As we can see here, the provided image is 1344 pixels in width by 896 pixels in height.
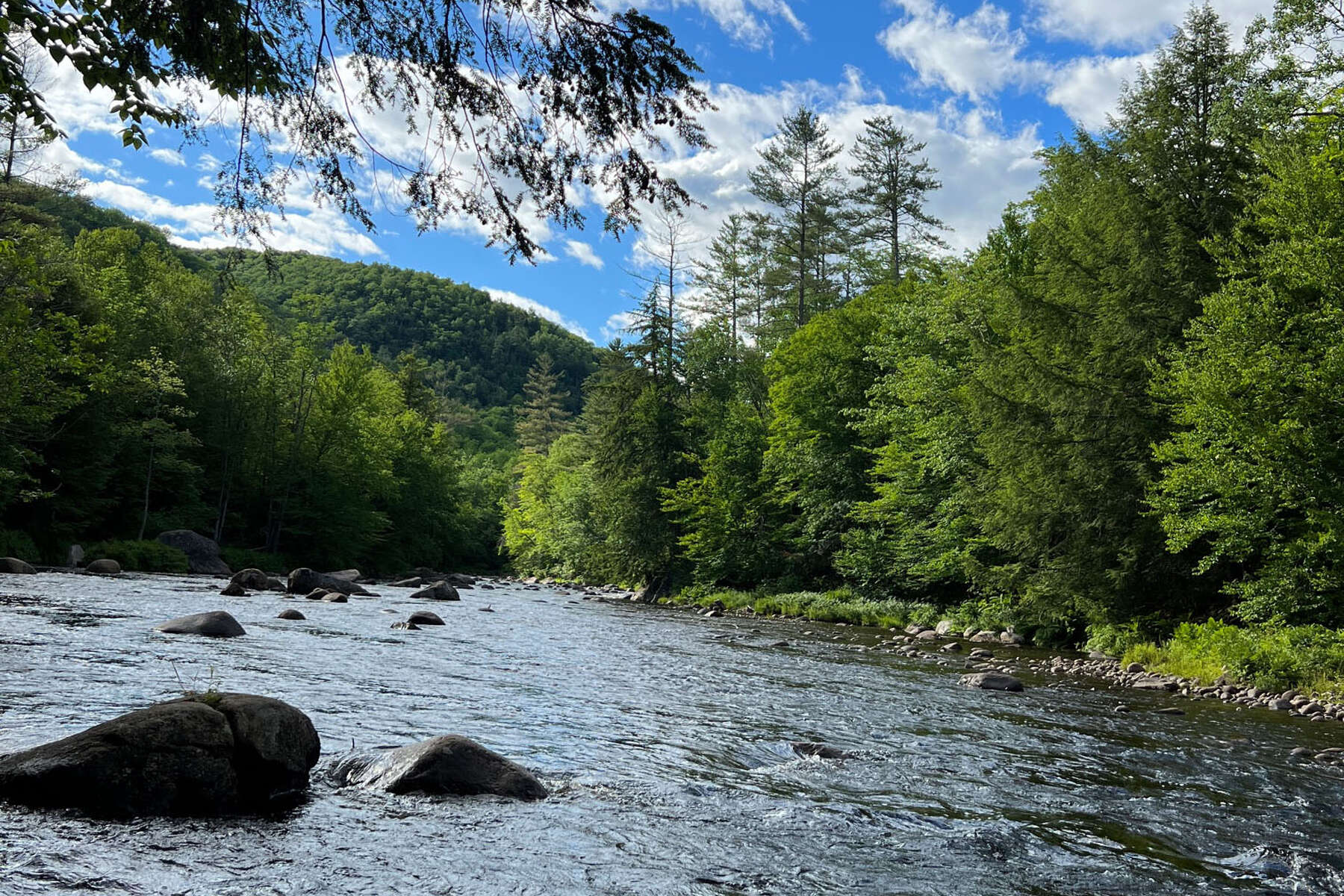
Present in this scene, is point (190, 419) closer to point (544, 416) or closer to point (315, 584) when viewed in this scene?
point (315, 584)

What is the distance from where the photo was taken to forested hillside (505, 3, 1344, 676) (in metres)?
15.2

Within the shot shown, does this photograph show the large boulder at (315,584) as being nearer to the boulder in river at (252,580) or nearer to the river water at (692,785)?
the boulder in river at (252,580)

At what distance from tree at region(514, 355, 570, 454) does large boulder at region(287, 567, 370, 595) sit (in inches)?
2337

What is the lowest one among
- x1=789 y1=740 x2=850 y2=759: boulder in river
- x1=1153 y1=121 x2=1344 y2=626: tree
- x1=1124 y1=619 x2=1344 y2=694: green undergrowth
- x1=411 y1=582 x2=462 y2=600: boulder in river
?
x1=411 y1=582 x2=462 y2=600: boulder in river

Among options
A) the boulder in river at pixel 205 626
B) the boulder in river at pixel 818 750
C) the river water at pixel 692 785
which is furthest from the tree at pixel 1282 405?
the boulder in river at pixel 205 626

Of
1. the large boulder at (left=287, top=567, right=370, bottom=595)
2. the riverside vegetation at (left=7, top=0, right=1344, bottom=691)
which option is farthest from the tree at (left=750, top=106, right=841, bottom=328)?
the large boulder at (left=287, top=567, right=370, bottom=595)

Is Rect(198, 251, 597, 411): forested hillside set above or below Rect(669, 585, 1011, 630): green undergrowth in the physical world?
above

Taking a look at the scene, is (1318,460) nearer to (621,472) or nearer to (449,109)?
(449,109)

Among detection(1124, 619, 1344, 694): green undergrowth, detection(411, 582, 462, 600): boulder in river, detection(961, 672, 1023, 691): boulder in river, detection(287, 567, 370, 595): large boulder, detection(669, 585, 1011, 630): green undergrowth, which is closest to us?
detection(1124, 619, 1344, 694): green undergrowth

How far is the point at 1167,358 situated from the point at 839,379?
18199 mm

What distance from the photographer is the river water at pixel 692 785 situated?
212 inches

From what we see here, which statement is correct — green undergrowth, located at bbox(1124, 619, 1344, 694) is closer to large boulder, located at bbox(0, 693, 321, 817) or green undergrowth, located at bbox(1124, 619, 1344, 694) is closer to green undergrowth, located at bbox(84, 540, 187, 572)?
large boulder, located at bbox(0, 693, 321, 817)

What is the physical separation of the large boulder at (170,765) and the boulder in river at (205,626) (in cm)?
922

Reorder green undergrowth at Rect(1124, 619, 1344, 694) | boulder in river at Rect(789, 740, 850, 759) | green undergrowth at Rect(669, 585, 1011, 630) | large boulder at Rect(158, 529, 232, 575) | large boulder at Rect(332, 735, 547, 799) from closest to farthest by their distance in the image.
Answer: large boulder at Rect(332, 735, 547, 799), boulder in river at Rect(789, 740, 850, 759), green undergrowth at Rect(1124, 619, 1344, 694), green undergrowth at Rect(669, 585, 1011, 630), large boulder at Rect(158, 529, 232, 575)
